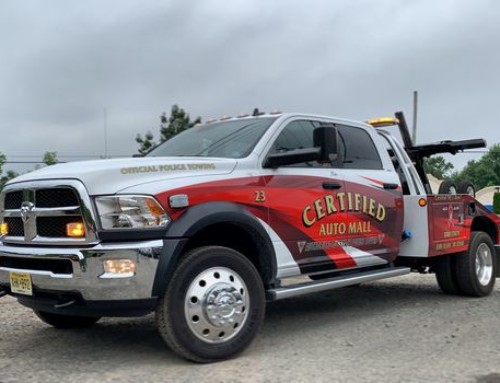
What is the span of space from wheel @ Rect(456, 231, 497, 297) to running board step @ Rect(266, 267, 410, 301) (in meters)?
1.19

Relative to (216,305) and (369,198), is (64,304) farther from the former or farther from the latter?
(369,198)

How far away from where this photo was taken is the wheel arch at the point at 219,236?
4.29m

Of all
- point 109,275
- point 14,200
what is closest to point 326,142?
point 109,275

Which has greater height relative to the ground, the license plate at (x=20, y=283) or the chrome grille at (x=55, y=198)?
the chrome grille at (x=55, y=198)

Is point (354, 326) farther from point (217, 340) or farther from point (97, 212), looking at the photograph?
point (97, 212)

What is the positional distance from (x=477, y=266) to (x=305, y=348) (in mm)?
3720

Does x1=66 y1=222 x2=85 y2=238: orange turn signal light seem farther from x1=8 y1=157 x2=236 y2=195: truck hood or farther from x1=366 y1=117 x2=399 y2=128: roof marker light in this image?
x1=366 y1=117 x2=399 y2=128: roof marker light

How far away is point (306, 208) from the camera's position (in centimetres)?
539

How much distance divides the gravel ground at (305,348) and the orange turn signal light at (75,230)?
3.38ft

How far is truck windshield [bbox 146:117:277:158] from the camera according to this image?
5.37m

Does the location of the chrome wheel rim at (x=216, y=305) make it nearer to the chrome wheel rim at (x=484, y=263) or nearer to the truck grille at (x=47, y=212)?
the truck grille at (x=47, y=212)

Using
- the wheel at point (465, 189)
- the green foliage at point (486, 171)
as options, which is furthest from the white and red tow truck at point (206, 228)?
the green foliage at point (486, 171)

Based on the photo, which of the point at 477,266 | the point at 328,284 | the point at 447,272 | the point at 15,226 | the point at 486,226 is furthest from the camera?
the point at 486,226

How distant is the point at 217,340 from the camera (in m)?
4.55
